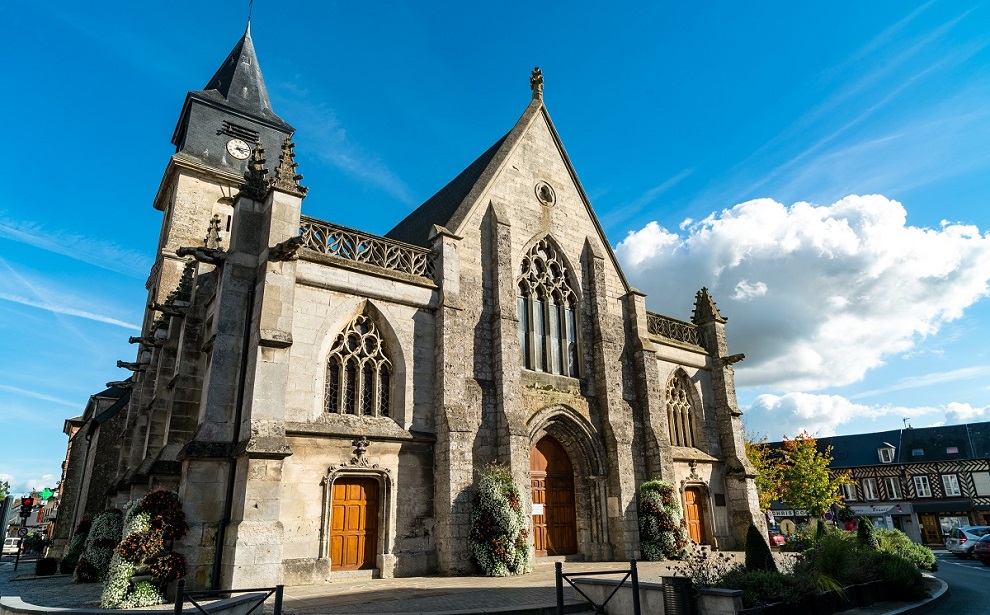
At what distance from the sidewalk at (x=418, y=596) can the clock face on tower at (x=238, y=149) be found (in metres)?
19.5

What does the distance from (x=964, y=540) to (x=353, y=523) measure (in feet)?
93.3

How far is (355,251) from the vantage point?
14484mm

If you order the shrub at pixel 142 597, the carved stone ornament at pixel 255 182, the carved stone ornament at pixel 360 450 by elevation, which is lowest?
the shrub at pixel 142 597

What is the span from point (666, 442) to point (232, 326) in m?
12.7

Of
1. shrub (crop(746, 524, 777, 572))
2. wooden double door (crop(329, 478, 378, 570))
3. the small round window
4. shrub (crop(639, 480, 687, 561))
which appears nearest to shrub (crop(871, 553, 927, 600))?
shrub (crop(746, 524, 777, 572))

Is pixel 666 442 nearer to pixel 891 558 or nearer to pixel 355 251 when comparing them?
pixel 891 558

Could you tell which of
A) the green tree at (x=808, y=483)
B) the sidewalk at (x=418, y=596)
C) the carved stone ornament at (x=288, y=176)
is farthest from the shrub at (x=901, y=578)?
the green tree at (x=808, y=483)

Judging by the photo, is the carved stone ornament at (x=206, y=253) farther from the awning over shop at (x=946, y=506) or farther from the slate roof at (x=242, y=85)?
the awning over shop at (x=946, y=506)

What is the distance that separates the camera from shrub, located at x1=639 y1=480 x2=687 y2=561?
1634cm

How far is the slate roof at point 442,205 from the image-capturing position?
18.8 metres

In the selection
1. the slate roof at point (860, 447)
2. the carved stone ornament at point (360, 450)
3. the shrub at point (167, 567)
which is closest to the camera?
the shrub at point (167, 567)

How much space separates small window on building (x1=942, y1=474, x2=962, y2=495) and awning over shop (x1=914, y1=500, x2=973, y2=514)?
37.9 inches

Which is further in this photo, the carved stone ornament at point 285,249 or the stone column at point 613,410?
the stone column at point 613,410

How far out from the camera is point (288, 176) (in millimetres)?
13648
